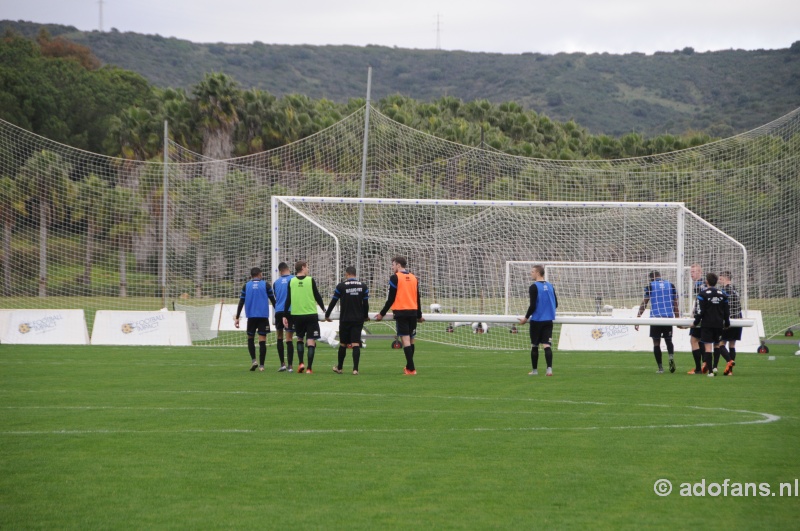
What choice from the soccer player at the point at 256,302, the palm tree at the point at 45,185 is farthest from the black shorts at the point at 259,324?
the palm tree at the point at 45,185

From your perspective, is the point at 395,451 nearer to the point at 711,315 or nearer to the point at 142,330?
the point at 711,315

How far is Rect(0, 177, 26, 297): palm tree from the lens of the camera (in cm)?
3575

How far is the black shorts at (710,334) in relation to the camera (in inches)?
734

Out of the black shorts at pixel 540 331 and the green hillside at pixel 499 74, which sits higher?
the green hillside at pixel 499 74

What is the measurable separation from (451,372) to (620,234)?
514 inches

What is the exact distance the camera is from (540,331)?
18.8 metres

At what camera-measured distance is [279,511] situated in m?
7.80

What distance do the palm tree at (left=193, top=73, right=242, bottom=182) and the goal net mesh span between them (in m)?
16.3

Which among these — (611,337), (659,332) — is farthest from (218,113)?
(659,332)

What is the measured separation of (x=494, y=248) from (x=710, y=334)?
11.5 meters

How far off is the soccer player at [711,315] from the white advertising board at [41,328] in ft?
51.2

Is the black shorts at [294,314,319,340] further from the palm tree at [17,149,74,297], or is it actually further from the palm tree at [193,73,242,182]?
the palm tree at [193,73,242,182]

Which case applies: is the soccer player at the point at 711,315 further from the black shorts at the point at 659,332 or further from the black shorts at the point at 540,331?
the black shorts at the point at 540,331

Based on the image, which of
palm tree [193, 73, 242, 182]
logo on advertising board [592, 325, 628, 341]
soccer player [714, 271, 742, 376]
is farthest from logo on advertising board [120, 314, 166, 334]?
palm tree [193, 73, 242, 182]
